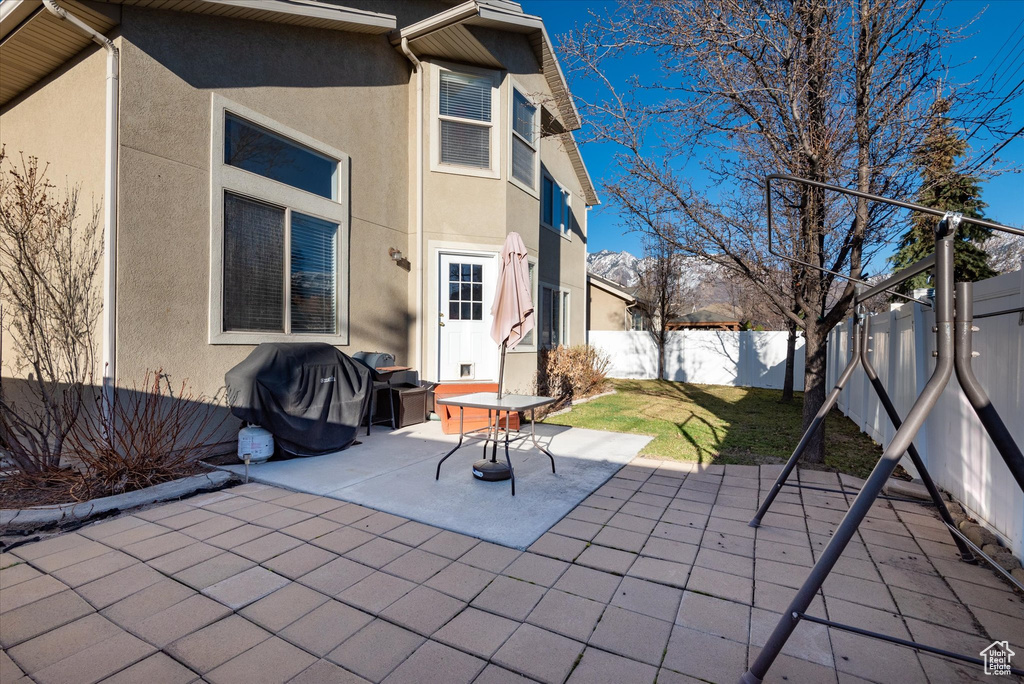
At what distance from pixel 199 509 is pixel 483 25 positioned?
7666mm

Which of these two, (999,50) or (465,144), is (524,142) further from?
(999,50)

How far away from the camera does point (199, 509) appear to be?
383 centimetres

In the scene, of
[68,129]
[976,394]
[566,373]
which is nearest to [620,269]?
[566,373]

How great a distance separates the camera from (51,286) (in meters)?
4.99

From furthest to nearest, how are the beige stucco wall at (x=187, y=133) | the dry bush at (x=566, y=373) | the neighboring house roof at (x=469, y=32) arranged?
1. the dry bush at (x=566, y=373)
2. the neighboring house roof at (x=469, y=32)
3. the beige stucco wall at (x=187, y=133)

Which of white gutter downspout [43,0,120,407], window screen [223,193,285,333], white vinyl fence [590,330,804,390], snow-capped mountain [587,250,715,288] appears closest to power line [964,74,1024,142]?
window screen [223,193,285,333]

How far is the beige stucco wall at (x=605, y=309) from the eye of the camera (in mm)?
19656

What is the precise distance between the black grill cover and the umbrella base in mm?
1964

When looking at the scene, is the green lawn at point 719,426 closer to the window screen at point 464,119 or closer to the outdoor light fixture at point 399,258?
the outdoor light fixture at point 399,258

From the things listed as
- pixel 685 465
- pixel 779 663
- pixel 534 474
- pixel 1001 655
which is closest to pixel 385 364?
pixel 534 474

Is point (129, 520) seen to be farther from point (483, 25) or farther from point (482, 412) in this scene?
point (483, 25)

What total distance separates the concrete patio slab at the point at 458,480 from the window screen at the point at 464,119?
464cm

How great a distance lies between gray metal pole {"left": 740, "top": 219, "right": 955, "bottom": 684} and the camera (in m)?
1.72

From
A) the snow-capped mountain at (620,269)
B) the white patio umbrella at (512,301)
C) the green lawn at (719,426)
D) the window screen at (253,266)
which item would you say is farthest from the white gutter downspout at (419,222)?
the snow-capped mountain at (620,269)
